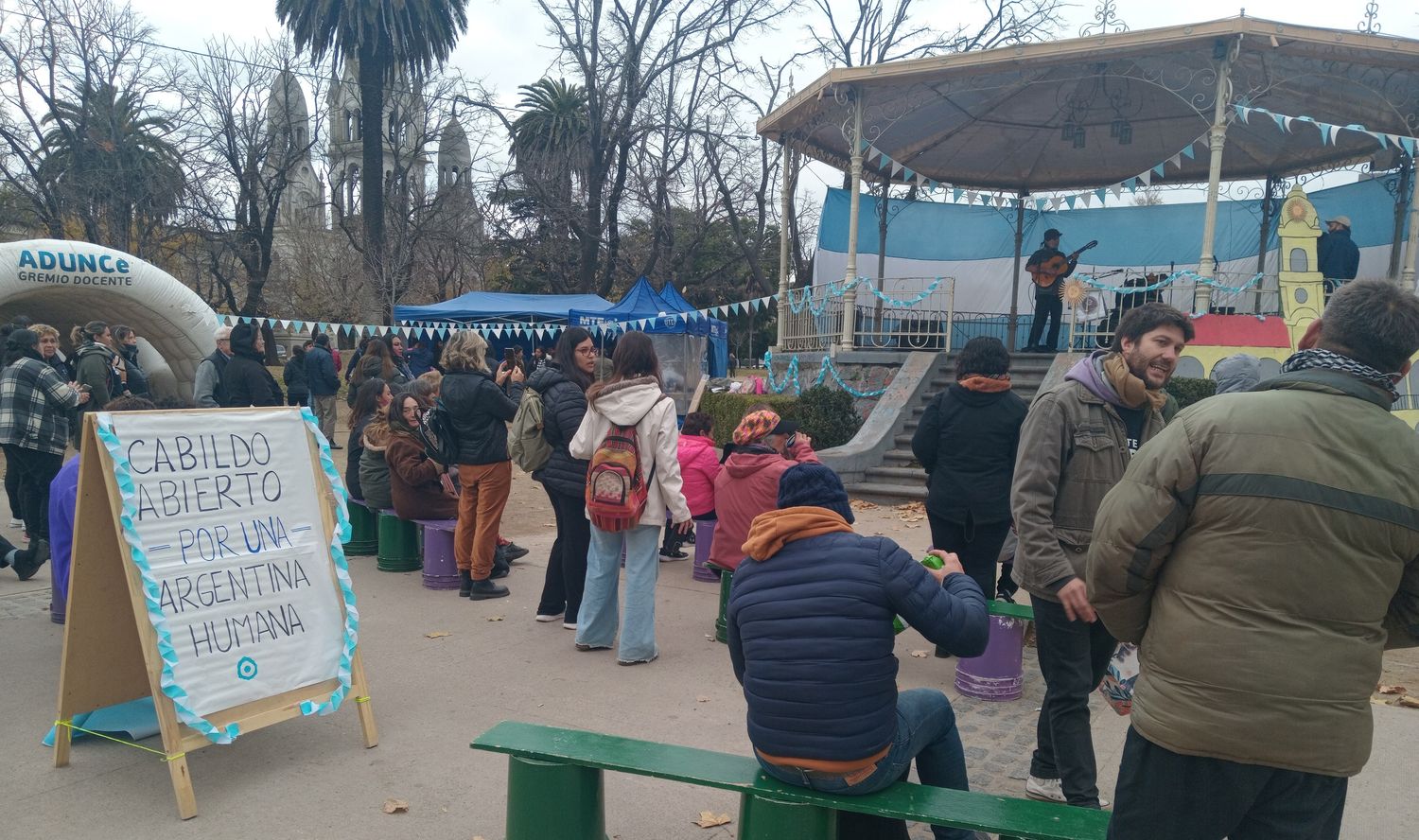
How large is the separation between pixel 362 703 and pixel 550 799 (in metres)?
1.45

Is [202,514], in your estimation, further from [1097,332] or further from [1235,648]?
[1097,332]

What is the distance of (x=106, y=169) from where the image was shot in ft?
79.6

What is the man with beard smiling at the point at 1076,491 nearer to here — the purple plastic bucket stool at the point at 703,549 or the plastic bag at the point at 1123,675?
A: the plastic bag at the point at 1123,675

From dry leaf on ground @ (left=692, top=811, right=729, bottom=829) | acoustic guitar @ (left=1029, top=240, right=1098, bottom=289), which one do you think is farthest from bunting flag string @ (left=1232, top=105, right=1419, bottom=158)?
dry leaf on ground @ (left=692, top=811, right=729, bottom=829)

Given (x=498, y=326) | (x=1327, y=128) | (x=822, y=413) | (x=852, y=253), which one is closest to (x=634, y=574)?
(x=822, y=413)

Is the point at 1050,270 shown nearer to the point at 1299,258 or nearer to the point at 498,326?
the point at 1299,258

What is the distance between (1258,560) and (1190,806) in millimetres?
581

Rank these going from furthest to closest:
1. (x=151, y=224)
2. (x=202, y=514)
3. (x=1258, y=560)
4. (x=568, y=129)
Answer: (x=568, y=129)
(x=151, y=224)
(x=202, y=514)
(x=1258, y=560)

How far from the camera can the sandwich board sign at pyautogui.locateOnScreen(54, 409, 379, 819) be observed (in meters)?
3.35

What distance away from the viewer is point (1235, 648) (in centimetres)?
190

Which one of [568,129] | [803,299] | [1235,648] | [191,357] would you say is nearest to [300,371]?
[191,357]

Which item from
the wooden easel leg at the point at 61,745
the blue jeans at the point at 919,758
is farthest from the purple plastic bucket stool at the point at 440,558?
the blue jeans at the point at 919,758

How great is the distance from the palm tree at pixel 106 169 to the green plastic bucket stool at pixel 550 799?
87.3ft

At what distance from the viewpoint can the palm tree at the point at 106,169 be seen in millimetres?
24047
